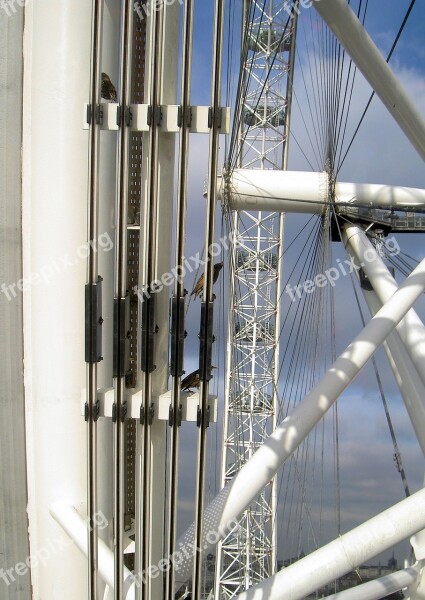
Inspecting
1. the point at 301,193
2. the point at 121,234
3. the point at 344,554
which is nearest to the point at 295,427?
the point at 344,554

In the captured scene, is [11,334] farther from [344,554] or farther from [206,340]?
[344,554]

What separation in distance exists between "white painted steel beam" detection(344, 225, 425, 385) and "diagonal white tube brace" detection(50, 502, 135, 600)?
374 cm

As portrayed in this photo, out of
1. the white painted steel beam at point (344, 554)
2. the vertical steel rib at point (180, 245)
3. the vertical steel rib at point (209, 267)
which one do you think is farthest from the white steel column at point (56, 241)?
the white painted steel beam at point (344, 554)

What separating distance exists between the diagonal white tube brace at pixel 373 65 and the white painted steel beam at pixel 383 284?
1767 millimetres

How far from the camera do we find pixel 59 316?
7188 mm

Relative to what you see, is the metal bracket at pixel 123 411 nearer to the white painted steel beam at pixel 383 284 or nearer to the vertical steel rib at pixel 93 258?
A: the vertical steel rib at pixel 93 258

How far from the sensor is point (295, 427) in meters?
7.27

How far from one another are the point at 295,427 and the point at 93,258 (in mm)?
2438

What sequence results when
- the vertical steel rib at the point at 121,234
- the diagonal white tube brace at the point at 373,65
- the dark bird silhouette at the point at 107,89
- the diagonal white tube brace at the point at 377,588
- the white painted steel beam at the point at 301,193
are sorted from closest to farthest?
the vertical steel rib at the point at 121,234 → the diagonal white tube brace at the point at 373,65 → the dark bird silhouette at the point at 107,89 → the diagonal white tube brace at the point at 377,588 → the white painted steel beam at the point at 301,193

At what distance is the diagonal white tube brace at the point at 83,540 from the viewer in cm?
706

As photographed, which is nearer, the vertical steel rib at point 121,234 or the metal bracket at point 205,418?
the vertical steel rib at point 121,234

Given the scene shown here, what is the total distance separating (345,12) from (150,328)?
330cm

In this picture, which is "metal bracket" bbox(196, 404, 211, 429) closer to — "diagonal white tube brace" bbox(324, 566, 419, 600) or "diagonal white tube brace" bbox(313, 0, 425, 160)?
"diagonal white tube brace" bbox(324, 566, 419, 600)

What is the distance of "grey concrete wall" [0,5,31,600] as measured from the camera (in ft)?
24.0
